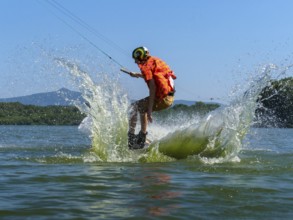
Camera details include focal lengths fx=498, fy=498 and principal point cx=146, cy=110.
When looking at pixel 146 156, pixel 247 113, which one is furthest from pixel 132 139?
pixel 247 113

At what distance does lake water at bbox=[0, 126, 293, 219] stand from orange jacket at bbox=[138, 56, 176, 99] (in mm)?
2168

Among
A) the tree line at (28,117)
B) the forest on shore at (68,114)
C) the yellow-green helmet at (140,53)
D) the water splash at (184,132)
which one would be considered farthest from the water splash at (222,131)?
the tree line at (28,117)

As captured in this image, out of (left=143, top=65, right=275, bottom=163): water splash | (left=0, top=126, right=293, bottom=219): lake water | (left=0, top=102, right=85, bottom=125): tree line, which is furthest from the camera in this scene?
(left=0, top=102, right=85, bottom=125): tree line

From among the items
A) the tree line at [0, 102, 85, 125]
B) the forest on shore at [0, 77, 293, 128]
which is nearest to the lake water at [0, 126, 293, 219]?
the forest on shore at [0, 77, 293, 128]

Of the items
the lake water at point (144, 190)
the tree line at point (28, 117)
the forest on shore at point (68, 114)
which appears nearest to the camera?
the lake water at point (144, 190)

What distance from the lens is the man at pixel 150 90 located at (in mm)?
11219

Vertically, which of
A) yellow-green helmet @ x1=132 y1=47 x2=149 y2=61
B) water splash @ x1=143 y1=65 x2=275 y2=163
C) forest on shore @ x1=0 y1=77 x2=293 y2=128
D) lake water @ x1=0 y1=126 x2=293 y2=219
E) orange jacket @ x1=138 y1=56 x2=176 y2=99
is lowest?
lake water @ x1=0 y1=126 x2=293 y2=219

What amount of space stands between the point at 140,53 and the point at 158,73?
620 millimetres

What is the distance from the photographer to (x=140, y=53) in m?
11.3

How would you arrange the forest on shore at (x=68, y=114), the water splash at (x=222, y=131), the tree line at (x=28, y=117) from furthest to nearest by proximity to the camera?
the tree line at (x=28, y=117) < the forest on shore at (x=68, y=114) < the water splash at (x=222, y=131)

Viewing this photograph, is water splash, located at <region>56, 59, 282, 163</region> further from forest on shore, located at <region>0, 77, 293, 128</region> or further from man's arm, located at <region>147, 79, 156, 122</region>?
forest on shore, located at <region>0, 77, 293, 128</region>

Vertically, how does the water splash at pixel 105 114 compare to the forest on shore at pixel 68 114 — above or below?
below

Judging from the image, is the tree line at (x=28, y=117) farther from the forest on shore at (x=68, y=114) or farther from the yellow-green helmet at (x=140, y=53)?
the yellow-green helmet at (x=140, y=53)

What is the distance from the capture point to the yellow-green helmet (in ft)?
37.1
